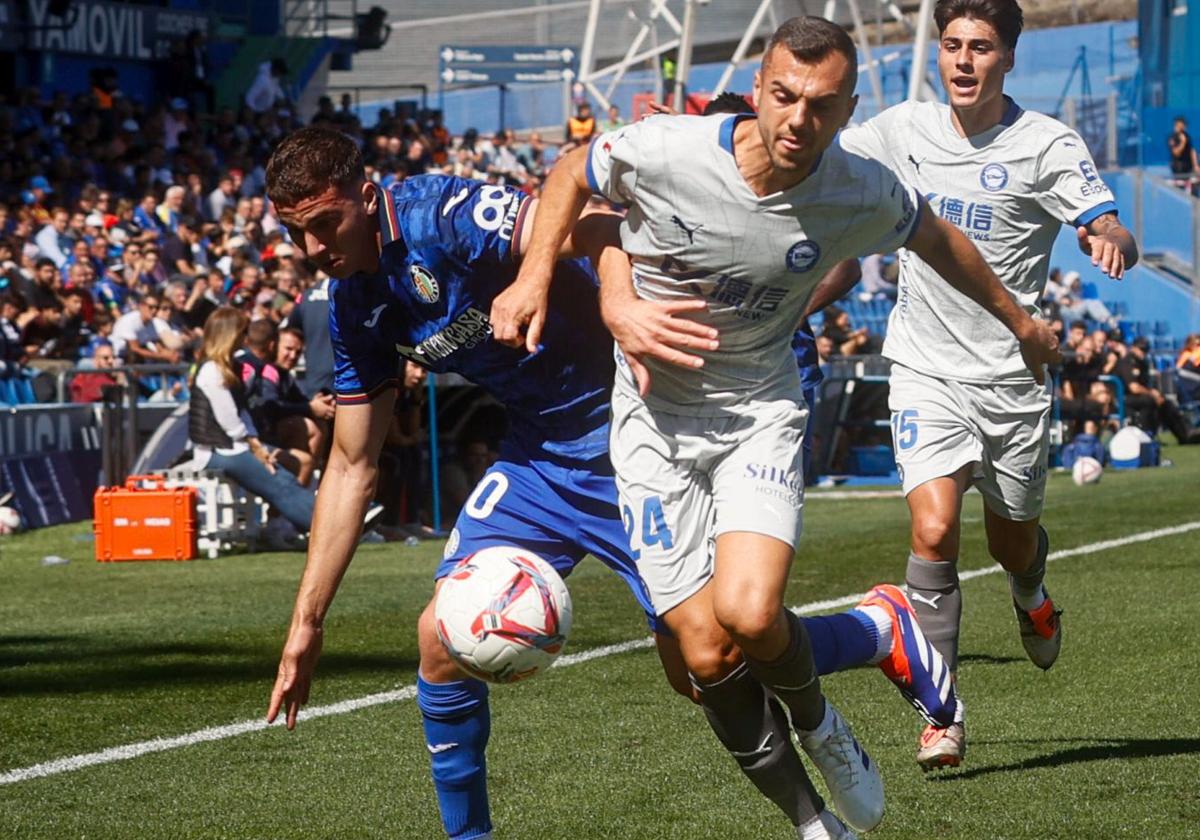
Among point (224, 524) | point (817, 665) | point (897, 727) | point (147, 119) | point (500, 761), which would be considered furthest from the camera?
point (147, 119)

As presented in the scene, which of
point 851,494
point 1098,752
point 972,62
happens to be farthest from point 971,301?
point 851,494

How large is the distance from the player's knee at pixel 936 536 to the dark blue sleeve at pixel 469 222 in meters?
2.31

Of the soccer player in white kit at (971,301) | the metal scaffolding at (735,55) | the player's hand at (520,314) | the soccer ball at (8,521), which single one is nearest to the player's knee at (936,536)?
the soccer player in white kit at (971,301)

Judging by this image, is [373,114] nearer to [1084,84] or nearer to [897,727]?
[1084,84]

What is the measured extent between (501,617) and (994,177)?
2.96 metres

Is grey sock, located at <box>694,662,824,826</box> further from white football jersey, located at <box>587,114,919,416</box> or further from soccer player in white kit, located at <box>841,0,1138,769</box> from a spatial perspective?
soccer player in white kit, located at <box>841,0,1138,769</box>

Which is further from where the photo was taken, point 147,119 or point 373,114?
point 373,114

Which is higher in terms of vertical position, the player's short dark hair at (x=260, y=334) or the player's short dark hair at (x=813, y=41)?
the player's short dark hair at (x=813, y=41)

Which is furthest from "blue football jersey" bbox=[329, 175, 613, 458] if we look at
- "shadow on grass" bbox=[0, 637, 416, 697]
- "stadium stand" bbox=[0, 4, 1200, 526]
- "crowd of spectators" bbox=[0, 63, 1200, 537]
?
"stadium stand" bbox=[0, 4, 1200, 526]

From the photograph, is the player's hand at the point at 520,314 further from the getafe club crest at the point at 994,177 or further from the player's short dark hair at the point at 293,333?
the player's short dark hair at the point at 293,333

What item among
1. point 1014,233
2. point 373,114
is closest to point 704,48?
point 373,114

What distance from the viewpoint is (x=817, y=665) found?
535cm

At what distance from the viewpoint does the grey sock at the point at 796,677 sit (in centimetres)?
493

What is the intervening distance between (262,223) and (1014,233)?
18.9m
